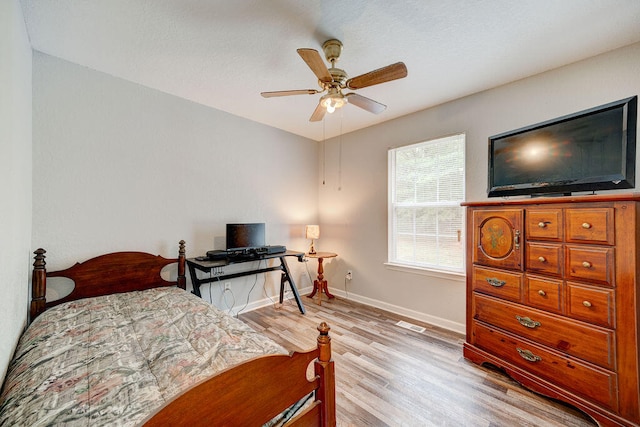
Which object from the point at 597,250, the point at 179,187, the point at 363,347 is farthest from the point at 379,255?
the point at 179,187

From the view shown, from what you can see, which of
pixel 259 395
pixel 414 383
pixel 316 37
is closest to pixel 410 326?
pixel 414 383

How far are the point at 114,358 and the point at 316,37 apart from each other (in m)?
2.34

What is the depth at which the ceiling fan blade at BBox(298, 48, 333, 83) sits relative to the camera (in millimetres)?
1516

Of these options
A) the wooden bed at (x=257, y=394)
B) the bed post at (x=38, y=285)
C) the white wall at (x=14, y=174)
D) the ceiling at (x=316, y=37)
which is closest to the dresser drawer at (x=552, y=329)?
the wooden bed at (x=257, y=394)

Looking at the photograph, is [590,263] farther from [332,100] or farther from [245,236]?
[245,236]

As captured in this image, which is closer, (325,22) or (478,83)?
(325,22)

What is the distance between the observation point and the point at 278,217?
3.77m

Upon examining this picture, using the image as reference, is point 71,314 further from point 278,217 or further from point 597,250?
point 597,250

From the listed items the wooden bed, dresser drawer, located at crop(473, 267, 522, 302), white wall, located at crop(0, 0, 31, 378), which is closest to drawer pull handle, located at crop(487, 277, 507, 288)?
dresser drawer, located at crop(473, 267, 522, 302)

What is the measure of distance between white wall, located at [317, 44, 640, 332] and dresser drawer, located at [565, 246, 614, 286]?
41.6 inches

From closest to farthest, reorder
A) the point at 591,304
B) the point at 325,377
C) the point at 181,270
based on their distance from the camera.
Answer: the point at 325,377
the point at 591,304
the point at 181,270

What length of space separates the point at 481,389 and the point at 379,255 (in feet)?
6.04

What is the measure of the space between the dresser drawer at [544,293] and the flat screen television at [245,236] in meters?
2.67

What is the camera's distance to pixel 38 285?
1.93 meters
